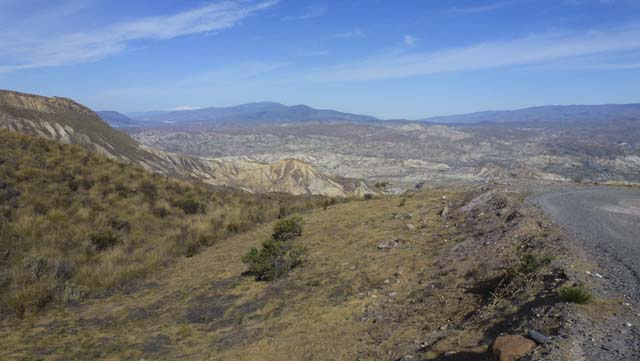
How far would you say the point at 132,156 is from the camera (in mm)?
66125

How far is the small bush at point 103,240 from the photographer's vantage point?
13570 millimetres

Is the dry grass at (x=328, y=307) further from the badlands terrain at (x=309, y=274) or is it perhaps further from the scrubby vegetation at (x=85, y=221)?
the scrubby vegetation at (x=85, y=221)

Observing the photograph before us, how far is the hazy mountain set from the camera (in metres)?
62.4

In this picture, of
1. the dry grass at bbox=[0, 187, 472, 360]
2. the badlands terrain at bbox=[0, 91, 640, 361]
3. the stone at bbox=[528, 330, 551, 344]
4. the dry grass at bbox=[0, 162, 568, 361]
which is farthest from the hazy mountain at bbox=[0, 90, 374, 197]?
the stone at bbox=[528, 330, 551, 344]

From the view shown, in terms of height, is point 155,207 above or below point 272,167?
above

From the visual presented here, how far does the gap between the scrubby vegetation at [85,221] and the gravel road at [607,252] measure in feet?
34.1

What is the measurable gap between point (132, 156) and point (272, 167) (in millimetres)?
33127

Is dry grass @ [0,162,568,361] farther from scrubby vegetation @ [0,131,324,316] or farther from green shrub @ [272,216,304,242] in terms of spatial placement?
green shrub @ [272,216,304,242]

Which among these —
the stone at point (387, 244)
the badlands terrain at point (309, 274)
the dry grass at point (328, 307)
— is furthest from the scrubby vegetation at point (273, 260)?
the stone at point (387, 244)

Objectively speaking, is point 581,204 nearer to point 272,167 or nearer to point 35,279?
point 35,279

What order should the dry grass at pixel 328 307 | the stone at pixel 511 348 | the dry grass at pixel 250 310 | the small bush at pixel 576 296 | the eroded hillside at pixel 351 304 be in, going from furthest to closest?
the dry grass at pixel 250 310 → the dry grass at pixel 328 307 → the eroded hillside at pixel 351 304 → the small bush at pixel 576 296 → the stone at pixel 511 348

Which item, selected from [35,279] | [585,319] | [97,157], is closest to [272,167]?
[97,157]

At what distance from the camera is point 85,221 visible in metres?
14.9

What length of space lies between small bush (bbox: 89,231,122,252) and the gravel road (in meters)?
12.6
